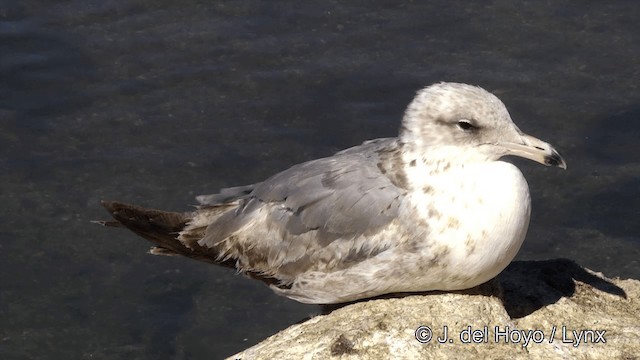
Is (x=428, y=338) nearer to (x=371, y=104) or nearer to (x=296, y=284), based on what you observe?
(x=296, y=284)

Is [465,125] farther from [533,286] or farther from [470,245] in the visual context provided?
[533,286]

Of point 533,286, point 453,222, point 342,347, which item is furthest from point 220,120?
point 342,347

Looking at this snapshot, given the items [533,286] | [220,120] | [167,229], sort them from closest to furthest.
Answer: [533,286], [167,229], [220,120]

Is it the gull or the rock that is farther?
the gull

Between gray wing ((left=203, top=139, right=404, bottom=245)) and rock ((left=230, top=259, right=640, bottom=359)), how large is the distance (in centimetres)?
47

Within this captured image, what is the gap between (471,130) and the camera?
20.4 feet

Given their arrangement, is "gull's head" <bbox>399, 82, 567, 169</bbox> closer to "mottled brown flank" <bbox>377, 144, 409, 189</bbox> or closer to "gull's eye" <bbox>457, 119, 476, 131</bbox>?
"gull's eye" <bbox>457, 119, 476, 131</bbox>

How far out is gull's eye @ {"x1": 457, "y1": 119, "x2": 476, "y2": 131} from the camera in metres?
6.19

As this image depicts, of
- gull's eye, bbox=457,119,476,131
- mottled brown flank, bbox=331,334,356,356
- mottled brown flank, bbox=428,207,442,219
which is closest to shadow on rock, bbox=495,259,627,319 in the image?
mottled brown flank, bbox=428,207,442,219

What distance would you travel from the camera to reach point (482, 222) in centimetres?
606

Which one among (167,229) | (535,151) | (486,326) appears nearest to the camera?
(486,326)

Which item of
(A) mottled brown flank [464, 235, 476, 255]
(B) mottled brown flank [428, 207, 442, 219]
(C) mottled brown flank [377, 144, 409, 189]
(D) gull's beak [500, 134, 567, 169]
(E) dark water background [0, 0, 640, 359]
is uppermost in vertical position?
(D) gull's beak [500, 134, 567, 169]

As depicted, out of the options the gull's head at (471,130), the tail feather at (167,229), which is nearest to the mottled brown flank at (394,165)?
the gull's head at (471,130)

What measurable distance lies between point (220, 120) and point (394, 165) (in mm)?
4413
